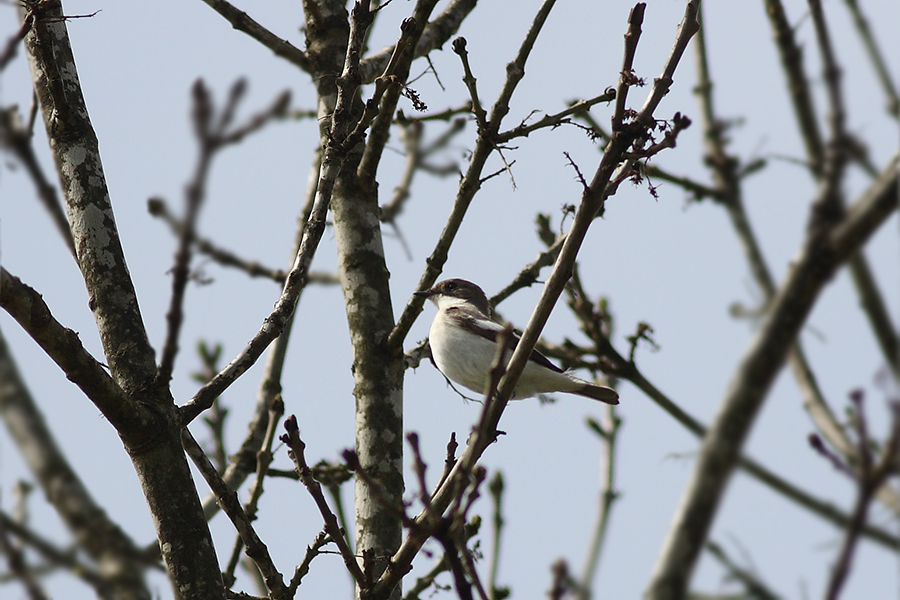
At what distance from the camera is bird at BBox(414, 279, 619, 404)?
6.02 meters

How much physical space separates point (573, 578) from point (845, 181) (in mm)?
1261

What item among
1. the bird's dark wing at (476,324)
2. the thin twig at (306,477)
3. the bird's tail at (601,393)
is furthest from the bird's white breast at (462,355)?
the thin twig at (306,477)

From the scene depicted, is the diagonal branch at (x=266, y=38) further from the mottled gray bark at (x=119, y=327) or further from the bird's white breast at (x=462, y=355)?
the bird's white breast at (x=462, y=355)

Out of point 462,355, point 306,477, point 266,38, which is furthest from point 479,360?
point 306,477

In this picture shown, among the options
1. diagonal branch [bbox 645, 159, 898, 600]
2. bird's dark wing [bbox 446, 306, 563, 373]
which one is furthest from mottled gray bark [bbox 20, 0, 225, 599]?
bird's dark wing [bbox 446, 306, 563, 373]

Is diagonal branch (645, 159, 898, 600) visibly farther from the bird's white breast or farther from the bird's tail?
the bird's white breast

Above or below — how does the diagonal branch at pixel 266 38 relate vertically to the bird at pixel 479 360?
above

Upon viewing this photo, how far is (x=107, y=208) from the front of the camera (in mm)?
3920

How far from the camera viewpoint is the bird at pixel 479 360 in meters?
6.02

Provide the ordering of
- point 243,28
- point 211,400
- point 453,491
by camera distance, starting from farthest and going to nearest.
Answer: point 243,28 → point 211,400 → point 453,491

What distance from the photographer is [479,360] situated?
645 cm

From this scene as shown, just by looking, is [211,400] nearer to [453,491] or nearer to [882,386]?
[453,491]

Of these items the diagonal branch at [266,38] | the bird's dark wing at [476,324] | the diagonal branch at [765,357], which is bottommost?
the diagonal branch at [765,357]

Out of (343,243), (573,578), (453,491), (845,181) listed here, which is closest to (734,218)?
(573,578)
